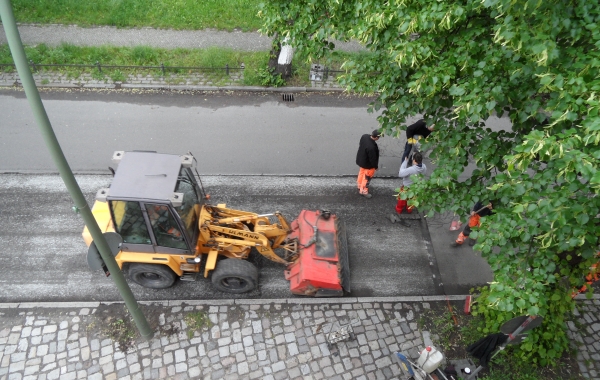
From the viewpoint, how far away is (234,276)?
7.58 meters

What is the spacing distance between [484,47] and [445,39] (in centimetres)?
60

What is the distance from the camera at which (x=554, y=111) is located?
14.9 feet

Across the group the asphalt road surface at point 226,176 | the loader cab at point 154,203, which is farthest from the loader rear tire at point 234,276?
the loader cab at point 154,203

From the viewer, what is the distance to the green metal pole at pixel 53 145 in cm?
371

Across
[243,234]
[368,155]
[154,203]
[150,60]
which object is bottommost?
[243,234]

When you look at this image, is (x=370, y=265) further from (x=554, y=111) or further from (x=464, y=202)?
(x=554, y=111)

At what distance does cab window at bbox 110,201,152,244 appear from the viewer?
6.73 metres

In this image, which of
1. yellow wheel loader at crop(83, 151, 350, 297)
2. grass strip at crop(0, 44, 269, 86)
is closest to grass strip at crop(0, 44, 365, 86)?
grass strip at crop(0, 44, 269, 86)

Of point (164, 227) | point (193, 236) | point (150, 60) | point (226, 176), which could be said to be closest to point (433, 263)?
point (193, 236)

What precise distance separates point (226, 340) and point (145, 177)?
316cm

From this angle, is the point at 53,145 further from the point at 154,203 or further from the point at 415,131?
the point at 415,131

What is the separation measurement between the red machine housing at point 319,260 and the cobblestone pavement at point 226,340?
1.45ft

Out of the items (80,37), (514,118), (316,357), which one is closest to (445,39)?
(514,118)

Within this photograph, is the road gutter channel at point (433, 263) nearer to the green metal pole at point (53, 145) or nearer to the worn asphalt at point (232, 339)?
the worn asphalt at point (232, 339)
